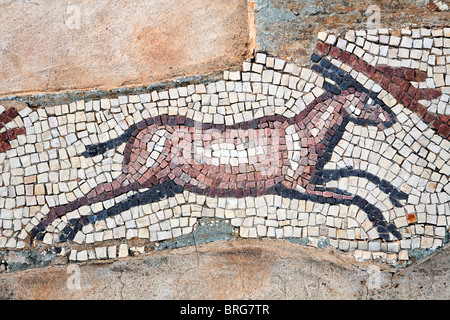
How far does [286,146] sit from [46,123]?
262cm

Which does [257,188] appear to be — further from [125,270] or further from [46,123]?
[46,123]

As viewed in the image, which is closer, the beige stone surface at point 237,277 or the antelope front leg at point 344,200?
the beige stone surface at point 237,277

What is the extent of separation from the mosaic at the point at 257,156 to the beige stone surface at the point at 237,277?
0.54ft

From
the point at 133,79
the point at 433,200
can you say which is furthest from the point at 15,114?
the point at 433,200

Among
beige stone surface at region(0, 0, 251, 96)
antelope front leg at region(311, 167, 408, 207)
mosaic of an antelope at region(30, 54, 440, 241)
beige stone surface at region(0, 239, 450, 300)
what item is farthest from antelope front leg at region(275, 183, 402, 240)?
beige stone surface at region(0, 0, 251, 96)

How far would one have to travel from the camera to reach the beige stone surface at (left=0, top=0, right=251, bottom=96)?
5035 millimetres

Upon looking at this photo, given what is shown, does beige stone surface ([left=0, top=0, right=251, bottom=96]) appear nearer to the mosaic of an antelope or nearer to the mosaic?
the mosaic

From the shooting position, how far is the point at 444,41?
4941 mm

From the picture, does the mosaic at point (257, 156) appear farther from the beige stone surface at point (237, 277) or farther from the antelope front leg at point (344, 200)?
the beige stone surface at point (237, 277)

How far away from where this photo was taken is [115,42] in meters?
5.06

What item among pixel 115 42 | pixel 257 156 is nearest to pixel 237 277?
pixel 257 156

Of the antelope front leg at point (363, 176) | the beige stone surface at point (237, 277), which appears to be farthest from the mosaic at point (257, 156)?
the beige stone surface at point (237, 277)

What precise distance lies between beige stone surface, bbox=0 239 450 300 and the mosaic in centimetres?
16

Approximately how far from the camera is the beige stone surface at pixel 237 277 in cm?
467
